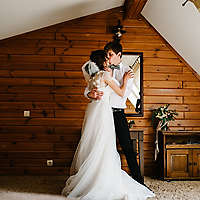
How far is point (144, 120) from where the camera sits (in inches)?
192

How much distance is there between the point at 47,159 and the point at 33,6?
227cm

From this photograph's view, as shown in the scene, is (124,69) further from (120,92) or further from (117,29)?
(117,29)

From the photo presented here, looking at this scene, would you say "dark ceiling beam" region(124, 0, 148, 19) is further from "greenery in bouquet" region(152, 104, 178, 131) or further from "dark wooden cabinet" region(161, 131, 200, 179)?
"dark wooden cabinet" region(161, 131, 200, 179)

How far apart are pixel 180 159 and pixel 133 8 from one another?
2.23 metres

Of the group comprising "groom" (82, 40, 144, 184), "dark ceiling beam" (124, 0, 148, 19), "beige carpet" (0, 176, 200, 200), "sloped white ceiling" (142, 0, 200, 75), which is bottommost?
Result: "beige carpet" (0, 176, 200, 200)

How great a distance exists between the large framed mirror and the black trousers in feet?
2.92

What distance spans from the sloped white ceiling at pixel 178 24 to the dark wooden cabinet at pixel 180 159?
120cm

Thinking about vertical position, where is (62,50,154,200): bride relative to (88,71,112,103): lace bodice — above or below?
below

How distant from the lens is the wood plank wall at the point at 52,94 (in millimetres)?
4773

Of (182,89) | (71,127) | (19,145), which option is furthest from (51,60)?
(182,89)

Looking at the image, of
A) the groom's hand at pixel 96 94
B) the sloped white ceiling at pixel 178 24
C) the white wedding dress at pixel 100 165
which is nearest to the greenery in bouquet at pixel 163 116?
the sloped white ceiling at pixel 178 24

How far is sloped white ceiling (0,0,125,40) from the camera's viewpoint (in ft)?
12.3

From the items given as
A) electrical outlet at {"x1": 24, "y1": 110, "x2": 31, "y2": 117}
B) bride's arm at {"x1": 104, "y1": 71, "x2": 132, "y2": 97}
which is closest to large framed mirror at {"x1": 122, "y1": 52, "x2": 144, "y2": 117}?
bride's arm at {"x1": 104, "y1": 71, "x2": 132, "y2": 97}

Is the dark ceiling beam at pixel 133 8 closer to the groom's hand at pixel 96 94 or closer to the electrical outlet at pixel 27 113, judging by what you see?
the groom's hand at pixel 96 94
